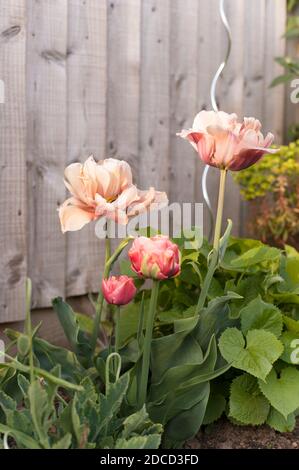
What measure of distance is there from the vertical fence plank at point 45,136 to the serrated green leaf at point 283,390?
2.83ft

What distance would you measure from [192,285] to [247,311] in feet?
1.04

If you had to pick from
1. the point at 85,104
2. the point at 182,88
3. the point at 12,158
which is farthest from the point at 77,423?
the point at 182,88

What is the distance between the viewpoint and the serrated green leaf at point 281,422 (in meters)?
1.60

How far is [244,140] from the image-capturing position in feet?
4.42

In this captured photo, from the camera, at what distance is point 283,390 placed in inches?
62.2

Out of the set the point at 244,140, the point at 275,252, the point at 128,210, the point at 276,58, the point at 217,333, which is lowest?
the point at 217,333

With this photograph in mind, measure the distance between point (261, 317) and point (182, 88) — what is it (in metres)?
1.28

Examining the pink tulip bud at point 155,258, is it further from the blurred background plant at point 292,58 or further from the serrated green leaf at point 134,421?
the blurred background plant at point 292,58

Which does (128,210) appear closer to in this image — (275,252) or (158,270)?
(158,270)

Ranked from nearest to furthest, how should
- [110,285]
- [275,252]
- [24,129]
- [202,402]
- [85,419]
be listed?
1. [85,419]
2. [110,285]
3. [202,402]
4. [275,252]
5. [24,129]

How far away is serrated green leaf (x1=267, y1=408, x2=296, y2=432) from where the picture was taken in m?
1.60

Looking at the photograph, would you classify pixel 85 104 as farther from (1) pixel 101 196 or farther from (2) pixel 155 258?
(2) pixel 155 258

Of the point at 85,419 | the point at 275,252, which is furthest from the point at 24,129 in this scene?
the point at 85,419

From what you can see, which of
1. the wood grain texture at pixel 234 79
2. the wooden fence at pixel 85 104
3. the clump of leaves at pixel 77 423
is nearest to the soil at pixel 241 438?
the clump of leaves at pixel 77 423
